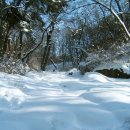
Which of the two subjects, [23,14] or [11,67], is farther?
[23,14]

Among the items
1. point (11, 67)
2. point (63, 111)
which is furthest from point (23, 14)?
point (63, 111)

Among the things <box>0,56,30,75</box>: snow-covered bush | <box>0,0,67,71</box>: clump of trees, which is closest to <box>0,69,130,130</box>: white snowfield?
<box>0,56,30,75</box>: snow-covered bush

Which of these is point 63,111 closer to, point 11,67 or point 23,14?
point 11,67

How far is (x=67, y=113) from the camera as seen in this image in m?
7.08

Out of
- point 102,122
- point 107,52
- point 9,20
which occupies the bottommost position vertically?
point 102,122

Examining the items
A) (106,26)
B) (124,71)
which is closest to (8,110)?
(124,71)

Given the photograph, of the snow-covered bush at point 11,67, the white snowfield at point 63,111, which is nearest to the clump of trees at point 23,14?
the snow-covered bush at point 11,67

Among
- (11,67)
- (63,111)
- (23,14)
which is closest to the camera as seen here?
(63,111)

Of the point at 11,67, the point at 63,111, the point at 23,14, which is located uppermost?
the point at 23,14

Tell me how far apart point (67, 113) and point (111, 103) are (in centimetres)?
130

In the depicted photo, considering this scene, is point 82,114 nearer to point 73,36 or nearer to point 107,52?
point 107,52

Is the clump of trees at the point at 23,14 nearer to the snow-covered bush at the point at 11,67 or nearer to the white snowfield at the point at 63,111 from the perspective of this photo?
the snow-covered bush at the point at 11,67

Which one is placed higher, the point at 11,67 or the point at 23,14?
the point at 23,14

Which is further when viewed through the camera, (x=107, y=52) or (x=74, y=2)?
(x=74, y=2)
